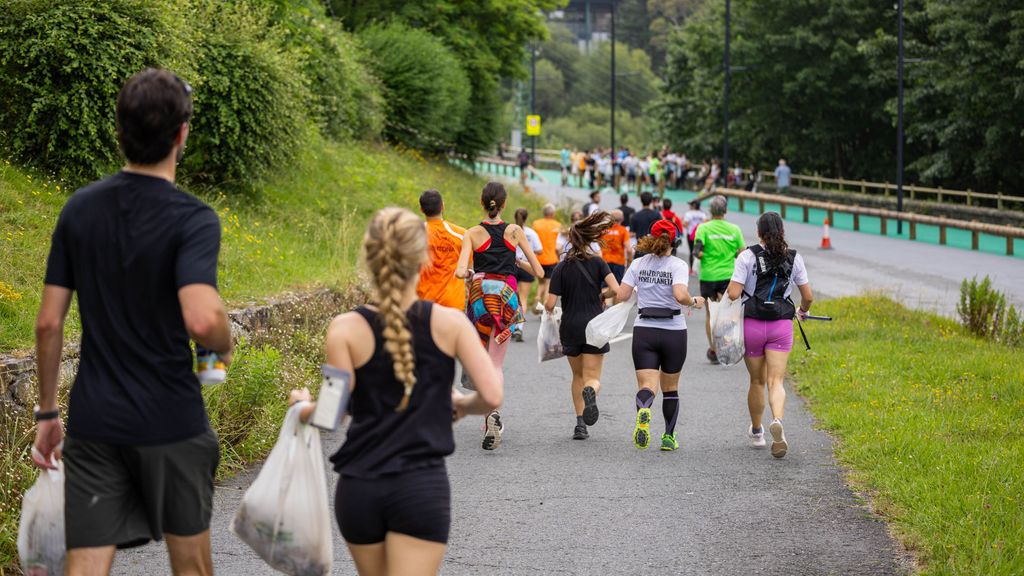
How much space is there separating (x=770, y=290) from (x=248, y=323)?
14.2 ft

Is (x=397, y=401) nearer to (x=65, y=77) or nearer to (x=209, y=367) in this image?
(x=209, y=367)

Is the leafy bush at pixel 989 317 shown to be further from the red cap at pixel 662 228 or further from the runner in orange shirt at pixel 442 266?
the runner in orange shirt at pixel 442 266

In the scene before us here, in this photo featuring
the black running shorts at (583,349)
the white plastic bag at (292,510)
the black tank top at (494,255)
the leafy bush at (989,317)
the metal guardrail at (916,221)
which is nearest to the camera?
the white plastic bag at (292,510)

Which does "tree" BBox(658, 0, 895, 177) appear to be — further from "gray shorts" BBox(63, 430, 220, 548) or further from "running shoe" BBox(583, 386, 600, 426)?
"gray shorts" BBox(63, 430, 220, 548)

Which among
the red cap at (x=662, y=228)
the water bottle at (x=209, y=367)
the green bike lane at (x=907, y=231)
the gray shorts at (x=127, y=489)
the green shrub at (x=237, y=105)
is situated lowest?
the green bike lane at (x=907, y=231)

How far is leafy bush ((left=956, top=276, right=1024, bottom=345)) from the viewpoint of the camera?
15.8 metres

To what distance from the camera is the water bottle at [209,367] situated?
3896 mm

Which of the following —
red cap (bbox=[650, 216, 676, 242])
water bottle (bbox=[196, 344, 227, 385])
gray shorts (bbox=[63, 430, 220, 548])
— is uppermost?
red cap (bbox=[650, 216, 676, 242])

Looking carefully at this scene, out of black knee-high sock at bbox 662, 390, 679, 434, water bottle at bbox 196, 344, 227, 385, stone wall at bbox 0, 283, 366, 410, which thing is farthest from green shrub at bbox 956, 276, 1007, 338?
water bottle at bbox 196, 344, 227, 385

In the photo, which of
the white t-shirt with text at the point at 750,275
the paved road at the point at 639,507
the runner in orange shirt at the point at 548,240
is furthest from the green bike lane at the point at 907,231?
the white t-shirt with text at the point at 750,275

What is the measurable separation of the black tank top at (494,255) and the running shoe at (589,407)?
1.13 metres

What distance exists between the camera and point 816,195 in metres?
50.8

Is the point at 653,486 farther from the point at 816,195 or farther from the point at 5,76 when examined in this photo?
the point at 816,195

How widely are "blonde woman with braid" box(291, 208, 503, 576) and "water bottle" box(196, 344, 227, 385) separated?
0.34 m
